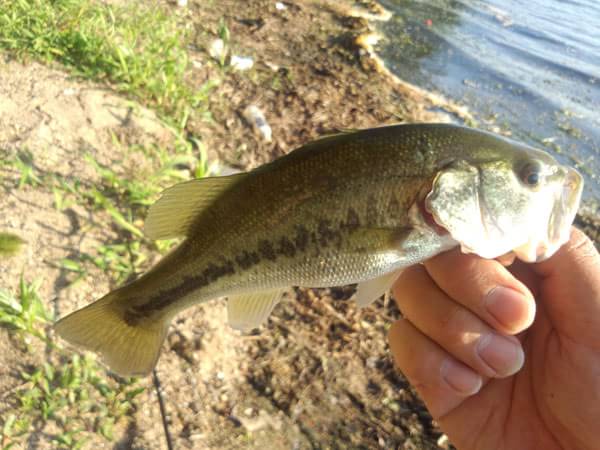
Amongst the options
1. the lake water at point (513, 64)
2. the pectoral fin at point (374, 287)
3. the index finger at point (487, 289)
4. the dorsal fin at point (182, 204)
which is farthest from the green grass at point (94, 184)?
the lake water at point (513, 64)

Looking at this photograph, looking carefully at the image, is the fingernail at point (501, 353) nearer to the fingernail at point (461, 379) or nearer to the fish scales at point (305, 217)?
the fingernail at point (461, 379)

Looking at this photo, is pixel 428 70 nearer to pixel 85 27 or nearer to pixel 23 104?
pixel 85 27

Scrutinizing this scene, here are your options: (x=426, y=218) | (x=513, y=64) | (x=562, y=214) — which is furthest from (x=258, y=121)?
(x=513, y=64)

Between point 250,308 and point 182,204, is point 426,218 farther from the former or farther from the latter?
point 182,204

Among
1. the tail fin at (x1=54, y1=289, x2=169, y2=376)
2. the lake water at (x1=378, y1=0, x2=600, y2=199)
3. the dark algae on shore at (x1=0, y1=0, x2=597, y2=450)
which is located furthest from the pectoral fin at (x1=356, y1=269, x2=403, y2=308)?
the lake water at (x1=378, y1=0, x2=600, y2=199)

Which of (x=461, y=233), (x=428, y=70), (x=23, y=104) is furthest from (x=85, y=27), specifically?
(x=428, y=70)

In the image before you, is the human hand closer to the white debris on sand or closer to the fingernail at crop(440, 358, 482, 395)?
the fingernail at crop(440, 358, 482, 395)
